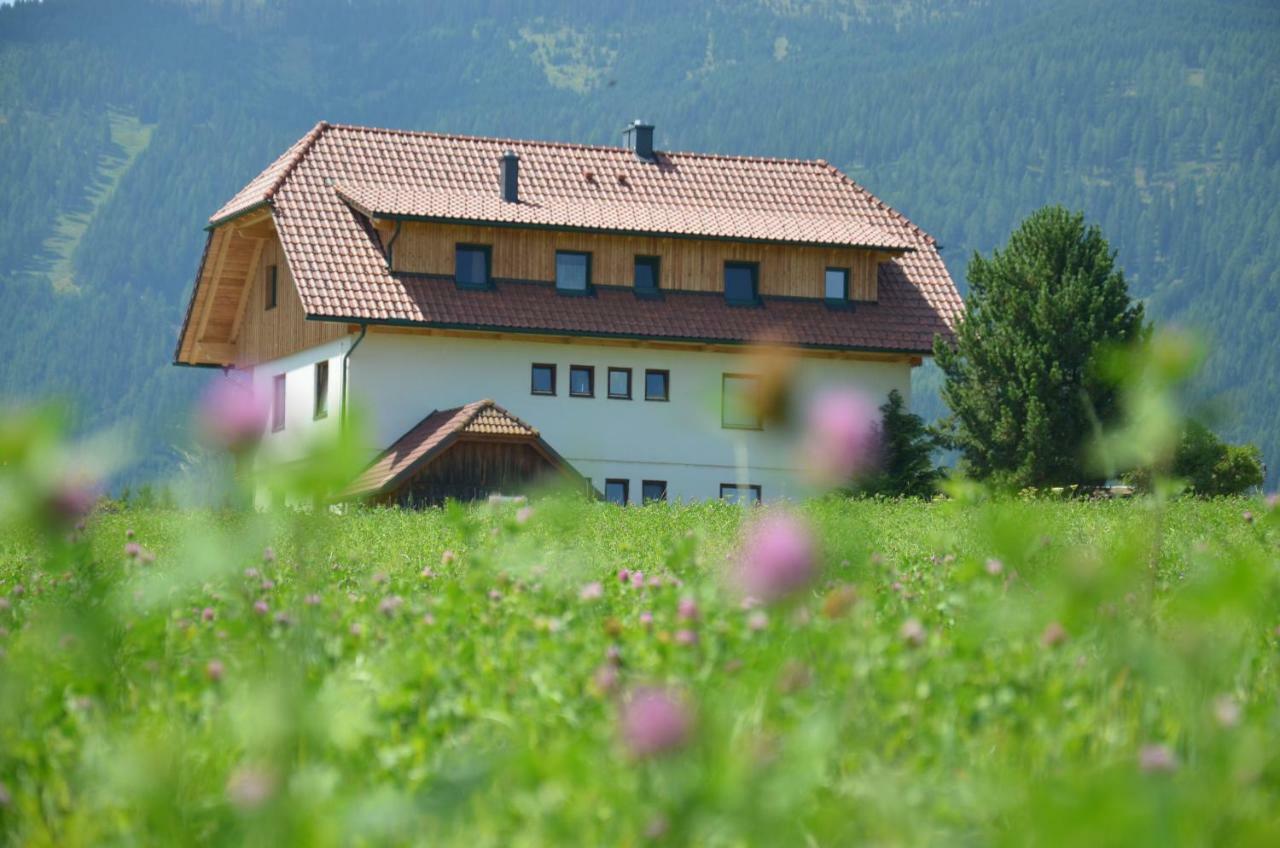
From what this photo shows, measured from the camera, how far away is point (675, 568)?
8172 mm

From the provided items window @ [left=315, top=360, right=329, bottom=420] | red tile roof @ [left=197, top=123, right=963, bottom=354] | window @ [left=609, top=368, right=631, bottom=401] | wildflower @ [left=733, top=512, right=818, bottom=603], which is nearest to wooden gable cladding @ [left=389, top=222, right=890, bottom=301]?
A: red tile roof @ [left=197, top=123, right=963, bottom=354]

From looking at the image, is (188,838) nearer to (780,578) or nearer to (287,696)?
(287,696)

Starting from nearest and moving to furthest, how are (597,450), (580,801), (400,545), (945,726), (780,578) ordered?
(780,578) < (580,801) < (945,726) < (400,545) < (597,450)

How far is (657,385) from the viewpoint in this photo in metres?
44.1

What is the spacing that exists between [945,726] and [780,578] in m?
2.10

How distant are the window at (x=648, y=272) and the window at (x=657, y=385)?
184 centimetres

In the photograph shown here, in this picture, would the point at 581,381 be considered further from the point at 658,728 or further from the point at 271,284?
the point at 658,728

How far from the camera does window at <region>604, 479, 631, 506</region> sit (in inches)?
1702

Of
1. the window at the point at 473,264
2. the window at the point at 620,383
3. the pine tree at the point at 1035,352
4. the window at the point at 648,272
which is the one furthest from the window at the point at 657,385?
the pine tree at the point at 1035,352

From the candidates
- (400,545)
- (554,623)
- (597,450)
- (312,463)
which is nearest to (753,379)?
(312,463)

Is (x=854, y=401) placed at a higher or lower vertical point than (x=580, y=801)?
higher

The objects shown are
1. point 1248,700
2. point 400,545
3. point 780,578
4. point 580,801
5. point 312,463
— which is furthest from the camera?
point 400,545

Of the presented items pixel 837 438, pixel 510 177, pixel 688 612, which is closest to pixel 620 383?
pixel 510 177

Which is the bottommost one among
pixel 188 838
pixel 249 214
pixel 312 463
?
pixel 188 838
